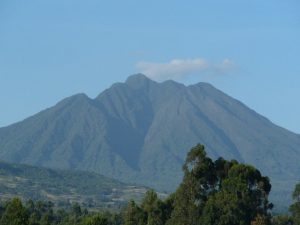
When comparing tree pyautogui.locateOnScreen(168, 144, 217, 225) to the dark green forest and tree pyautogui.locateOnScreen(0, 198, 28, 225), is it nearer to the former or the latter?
the dark green forest

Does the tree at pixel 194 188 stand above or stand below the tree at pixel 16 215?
above

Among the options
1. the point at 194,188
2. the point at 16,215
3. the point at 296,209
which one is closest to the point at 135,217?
the point at 194,188

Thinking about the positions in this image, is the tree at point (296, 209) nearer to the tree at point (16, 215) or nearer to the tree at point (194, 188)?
the tree at point (194, 188)

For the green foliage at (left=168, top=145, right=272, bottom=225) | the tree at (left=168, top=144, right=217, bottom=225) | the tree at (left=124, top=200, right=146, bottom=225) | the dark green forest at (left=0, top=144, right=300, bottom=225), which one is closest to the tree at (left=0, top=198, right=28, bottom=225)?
the dark green forest at (left=0, top=144, right=300, bottom=225)

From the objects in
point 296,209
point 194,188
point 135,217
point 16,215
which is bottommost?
point 16,215

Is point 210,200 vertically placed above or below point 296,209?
below

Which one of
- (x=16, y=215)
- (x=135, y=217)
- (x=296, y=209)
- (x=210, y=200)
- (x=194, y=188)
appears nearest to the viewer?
(x=16, y=215)

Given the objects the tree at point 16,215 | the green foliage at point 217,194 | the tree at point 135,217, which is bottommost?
the tree at point 16,215

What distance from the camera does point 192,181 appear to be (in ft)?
247

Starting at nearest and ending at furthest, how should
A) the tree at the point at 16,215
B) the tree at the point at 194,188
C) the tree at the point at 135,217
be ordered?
the tree at the point at 16,215, the tree at the point at 194,188, the tree at the point at 135,217

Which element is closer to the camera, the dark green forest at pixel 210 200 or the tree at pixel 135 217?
the dark green forest at pixel 210 200

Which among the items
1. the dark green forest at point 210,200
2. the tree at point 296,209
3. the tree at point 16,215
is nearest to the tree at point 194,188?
the dark green forest at point 210,200

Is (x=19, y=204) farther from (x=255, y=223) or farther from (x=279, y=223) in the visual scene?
(x=279, y=223)

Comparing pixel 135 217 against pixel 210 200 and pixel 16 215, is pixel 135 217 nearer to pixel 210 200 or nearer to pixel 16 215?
pixel 210 200
